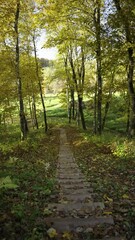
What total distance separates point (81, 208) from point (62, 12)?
46.9 feet

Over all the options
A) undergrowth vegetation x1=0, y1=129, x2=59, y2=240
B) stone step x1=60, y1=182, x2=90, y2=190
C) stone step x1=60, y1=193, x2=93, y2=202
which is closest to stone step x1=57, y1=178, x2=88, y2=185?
stone step x1=60, y1=182, x2=90, y2=190

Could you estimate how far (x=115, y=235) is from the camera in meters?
4.51

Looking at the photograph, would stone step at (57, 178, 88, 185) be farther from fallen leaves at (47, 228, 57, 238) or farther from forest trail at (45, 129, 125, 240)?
fallen leaves at (47, 228, 57, 238)

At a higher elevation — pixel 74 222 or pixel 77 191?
pixel 74 222

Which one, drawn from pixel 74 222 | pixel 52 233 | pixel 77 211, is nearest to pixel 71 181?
pixel 77 211

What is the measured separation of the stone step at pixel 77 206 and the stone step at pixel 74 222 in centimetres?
44

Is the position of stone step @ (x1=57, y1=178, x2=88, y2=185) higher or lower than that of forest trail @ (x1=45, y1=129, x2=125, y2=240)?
lower

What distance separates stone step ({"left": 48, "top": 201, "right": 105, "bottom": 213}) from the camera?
5.54 metres

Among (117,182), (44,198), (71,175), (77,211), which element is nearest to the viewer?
(77,211)

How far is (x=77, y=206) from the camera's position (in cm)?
571

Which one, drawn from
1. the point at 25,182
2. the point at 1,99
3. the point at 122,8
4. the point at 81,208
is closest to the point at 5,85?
the point at 1,99

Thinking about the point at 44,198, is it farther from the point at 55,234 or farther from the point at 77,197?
the point at 55,234

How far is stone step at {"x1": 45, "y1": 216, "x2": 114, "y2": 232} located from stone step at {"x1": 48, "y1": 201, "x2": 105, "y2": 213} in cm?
44

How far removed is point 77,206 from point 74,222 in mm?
825
